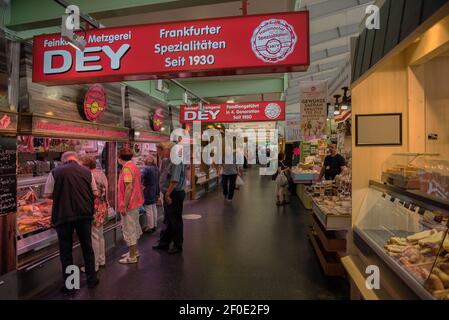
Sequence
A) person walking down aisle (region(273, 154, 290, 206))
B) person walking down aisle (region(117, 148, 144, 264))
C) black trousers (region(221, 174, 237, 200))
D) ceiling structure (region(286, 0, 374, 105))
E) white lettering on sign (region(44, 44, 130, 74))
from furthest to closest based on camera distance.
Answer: black trousers (region(221, 174, 237, 200)) < person walking down aisle (region(273, 154, 290, 206)) < ceiling structure (region(286, 0, 374, 105)) < person walking down aisle (region(117, 148, 144, 264)) < white lettering on sign (region(44, 44, 130, 74))

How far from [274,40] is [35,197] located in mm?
4129

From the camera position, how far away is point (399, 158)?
3.19 metres

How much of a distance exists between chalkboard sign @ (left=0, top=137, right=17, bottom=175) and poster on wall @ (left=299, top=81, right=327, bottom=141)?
20.5ft

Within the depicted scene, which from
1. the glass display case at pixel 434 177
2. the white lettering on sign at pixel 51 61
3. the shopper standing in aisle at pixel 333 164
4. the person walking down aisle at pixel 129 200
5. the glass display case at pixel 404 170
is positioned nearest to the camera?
the glass display case at pixel 434 177

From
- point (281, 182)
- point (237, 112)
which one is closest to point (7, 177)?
point (237, 112)

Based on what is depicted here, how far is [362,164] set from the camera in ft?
12.0

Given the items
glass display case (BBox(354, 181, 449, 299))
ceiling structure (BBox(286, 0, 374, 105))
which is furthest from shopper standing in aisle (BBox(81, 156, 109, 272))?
ceiling structure (BBox(286, 0, 374, 105))

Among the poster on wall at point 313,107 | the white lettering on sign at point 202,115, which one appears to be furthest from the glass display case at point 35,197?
the poster on wall at point 313,107

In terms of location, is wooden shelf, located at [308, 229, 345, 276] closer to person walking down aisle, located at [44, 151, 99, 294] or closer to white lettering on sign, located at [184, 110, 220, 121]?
person walking down aisle, located at [44, 151, 99, 294]

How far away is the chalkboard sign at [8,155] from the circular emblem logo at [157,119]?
407cm

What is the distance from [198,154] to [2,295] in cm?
856

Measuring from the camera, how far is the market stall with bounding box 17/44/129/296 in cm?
370

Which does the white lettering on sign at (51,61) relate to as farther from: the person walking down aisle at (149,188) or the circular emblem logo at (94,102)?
the person walking down aisle at (149,188)

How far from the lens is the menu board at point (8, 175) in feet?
11.2
